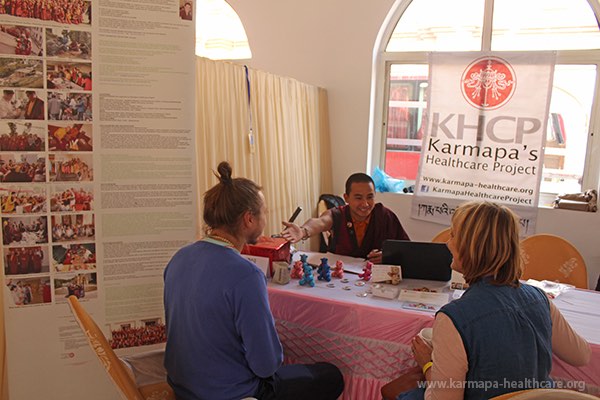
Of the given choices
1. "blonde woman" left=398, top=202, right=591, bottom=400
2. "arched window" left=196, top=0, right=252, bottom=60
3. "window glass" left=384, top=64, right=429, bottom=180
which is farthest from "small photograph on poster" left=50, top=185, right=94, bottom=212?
"arched window" left=196, top=0, right=252, bottom=60

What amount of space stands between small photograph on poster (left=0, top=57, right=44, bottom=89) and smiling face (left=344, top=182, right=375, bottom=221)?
1.70m

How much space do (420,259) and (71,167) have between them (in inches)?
61.4

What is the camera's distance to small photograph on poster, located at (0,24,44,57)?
1705mm

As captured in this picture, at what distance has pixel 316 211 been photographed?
451cm

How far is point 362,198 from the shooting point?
2.82m

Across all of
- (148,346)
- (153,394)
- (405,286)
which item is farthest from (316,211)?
(153,394)

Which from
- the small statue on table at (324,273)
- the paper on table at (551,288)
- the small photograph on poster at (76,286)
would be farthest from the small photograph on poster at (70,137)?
the paper on table at (551,288)

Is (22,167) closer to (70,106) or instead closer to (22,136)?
(22,136)

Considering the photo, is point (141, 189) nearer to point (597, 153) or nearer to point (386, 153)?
point (386, 153)

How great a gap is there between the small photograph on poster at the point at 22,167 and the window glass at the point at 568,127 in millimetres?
3810

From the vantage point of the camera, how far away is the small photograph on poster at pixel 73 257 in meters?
1.85

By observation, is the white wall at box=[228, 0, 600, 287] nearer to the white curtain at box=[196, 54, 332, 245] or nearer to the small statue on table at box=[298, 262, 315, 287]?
the white curtain at box=[196, 54, 332, 245]

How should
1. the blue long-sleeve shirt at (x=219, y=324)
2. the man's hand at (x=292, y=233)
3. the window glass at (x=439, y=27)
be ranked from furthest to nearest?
the window glass at (x=439, y=27) → the man's hand at (x=292, y=233) → the blue long-sleeve shirt at (x=219, y=324)

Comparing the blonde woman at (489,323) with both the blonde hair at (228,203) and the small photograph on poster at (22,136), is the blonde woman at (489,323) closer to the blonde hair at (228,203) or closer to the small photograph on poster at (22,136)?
the blonde hair at (228,203)
